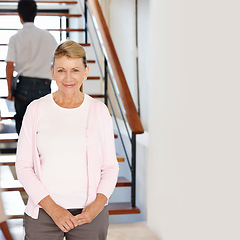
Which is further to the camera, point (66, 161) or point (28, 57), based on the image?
point (28, 57)

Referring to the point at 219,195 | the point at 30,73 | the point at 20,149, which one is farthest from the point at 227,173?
the point at 30,73

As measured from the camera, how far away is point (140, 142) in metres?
4.03

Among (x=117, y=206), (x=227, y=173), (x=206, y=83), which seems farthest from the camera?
(x=117, y=206)

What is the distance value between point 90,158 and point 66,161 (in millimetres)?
73

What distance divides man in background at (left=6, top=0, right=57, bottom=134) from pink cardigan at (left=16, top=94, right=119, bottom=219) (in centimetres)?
226

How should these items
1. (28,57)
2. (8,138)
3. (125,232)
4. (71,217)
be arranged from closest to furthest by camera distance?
(71,217)
(125,232)
(28,57)
(8,138)

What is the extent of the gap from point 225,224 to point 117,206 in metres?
1.58

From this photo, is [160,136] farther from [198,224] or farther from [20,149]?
[20,149]

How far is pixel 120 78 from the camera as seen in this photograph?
3.91m

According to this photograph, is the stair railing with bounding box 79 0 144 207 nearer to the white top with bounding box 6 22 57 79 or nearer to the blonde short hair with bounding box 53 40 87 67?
the white top with bounding box 6 22 57 79

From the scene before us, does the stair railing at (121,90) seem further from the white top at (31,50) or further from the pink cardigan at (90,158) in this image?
the pink cardigan at (90,158)

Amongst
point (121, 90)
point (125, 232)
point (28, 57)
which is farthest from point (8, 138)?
point (125, 232)

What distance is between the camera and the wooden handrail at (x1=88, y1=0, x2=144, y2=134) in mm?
3664

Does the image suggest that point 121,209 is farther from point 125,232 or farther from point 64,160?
point 64,160
